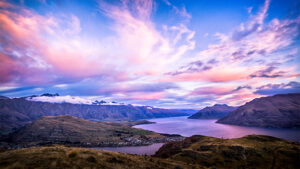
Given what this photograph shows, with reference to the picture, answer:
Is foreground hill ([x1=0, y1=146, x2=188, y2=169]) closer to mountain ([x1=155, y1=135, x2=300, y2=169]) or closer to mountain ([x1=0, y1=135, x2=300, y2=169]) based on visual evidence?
mountain ([x1=0, y1=135, x2=300, y2=169])

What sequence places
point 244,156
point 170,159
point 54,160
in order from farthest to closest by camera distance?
point 244,156, point 170,159, point 54,160

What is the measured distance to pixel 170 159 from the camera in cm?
5812

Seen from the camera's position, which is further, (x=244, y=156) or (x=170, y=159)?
(x=244, y=156)

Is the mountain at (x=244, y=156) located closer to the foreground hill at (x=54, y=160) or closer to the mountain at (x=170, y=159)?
the mountain at (x=170, y=159)

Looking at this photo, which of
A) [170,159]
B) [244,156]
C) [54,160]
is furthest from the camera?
[244,156]

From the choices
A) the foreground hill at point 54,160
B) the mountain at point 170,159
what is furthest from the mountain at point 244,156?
the foreground hill at point 54,160

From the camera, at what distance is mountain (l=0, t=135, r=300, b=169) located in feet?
84.3

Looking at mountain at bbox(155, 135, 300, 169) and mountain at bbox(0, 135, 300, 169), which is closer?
mountain at bbox(0, 135, 300, 169)

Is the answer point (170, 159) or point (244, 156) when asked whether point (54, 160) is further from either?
point (244, 156)

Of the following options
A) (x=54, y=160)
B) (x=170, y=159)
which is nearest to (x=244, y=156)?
(x=170, y=159)

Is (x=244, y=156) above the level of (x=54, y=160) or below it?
below

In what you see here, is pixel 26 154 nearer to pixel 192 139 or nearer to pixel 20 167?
pixel 20 167

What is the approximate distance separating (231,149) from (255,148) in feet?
32.8

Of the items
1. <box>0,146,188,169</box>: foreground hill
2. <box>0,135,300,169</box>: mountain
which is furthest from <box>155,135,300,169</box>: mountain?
<box>0,146,188,169</box>: foreground hill
